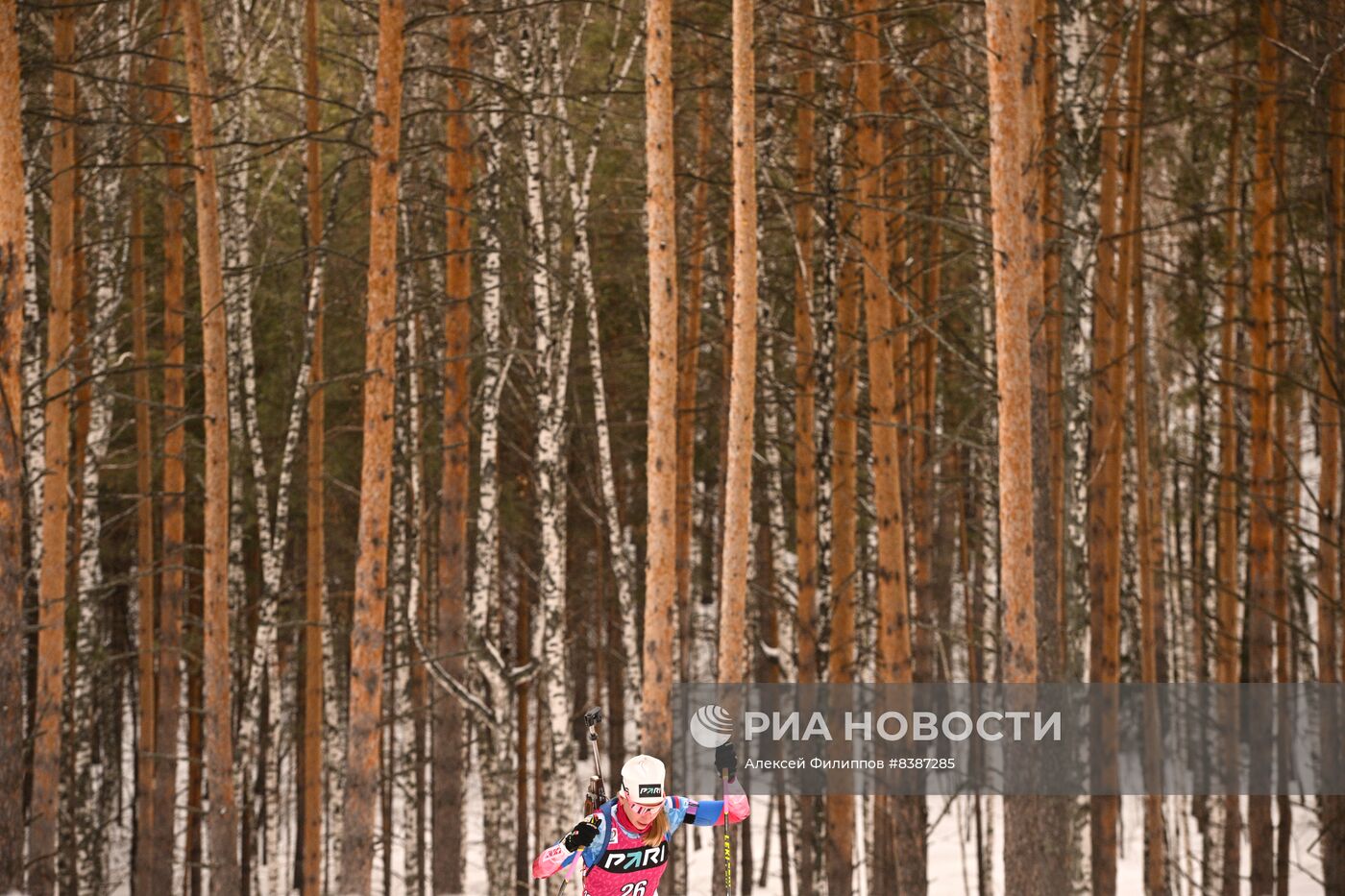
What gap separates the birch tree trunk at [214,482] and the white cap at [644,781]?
579 cm

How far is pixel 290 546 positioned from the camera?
18312mm

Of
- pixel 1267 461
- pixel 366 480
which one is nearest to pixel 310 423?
pixel 366 480

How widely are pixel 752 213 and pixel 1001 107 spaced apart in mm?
1776

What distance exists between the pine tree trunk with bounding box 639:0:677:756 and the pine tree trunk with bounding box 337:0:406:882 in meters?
1.69

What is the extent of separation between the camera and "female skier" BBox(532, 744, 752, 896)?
17.0ft

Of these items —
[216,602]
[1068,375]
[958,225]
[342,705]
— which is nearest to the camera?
[958,225]

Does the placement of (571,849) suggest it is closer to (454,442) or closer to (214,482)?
(454,442)

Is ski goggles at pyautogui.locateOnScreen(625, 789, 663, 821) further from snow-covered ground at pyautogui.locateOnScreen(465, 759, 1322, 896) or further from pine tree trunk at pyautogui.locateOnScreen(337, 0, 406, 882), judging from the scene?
snow-covered ground at pyautogui.locateOnScreen(465, 759, 1322, 896)

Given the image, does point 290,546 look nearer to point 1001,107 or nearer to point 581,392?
point 581,392

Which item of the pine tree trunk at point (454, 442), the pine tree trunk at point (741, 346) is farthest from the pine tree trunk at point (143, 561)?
the pine tree trunk at point (741, 346)

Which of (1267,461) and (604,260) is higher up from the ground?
(604,260)

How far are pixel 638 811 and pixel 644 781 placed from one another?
19 cm

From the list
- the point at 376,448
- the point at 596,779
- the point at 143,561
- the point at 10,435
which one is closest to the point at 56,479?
the point at 10,435

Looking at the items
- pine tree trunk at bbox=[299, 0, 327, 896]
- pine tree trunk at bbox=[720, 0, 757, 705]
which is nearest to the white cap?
pine tree trunk at bbox=[720, 0, 757, 705]
